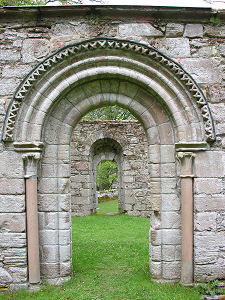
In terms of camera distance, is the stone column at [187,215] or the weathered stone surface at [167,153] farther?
the weathered stone surface at [167,153]

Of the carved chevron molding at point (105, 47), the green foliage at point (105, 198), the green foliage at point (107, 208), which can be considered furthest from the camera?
the green foliage at point (105, 198)

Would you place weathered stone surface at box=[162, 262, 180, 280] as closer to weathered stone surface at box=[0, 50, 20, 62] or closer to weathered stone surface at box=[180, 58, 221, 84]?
weathered stone surface at box=[180, 58, 221, 84]

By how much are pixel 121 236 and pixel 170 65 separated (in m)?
4.79

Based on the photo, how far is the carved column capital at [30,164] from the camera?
3.81 meters

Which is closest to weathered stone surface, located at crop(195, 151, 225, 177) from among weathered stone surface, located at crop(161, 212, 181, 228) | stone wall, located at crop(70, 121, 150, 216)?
weathered stone surface, located at crop(161, 212, 181, 228)

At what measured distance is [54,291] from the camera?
3.83m

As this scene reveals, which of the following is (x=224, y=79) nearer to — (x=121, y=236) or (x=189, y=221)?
(x=189, y=221)

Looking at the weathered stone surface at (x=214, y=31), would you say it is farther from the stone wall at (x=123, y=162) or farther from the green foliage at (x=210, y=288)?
the stone wall at (x=123, y=162)

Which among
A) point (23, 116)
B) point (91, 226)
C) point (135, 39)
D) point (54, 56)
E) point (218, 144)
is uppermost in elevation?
point (135, 39)

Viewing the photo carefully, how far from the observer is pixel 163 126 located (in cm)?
410

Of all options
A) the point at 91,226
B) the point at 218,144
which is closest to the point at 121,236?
the point at 91,226

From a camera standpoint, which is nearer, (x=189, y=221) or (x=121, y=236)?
(x=189, y=221)

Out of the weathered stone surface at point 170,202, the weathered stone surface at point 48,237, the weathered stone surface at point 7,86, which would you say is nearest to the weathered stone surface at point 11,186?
the weathered stone surface at point 48,237

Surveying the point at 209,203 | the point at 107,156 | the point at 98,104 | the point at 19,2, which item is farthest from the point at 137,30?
the point at 107,156
